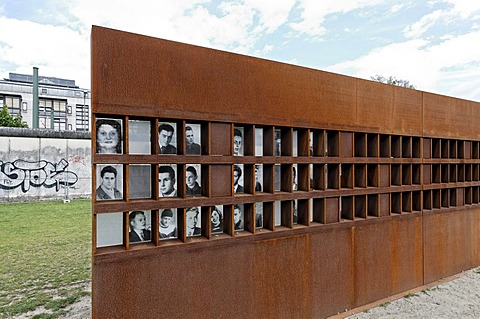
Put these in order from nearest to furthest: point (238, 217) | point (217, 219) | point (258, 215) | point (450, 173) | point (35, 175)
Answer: point (217, 219)
point (238, 217)
point (258, 215)
point (450, 173)
point (35, 175)

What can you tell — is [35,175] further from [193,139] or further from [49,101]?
[49,101]

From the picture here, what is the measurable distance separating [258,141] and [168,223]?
0.95 metres

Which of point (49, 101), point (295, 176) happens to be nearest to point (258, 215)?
point (295, 176)

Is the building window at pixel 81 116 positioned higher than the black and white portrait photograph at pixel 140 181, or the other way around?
the building window at pixel 81 116

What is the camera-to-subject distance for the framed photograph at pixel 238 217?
7.98 feet

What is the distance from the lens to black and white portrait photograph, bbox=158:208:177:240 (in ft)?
7.00

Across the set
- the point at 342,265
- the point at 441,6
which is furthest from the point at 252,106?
the point at 441,6

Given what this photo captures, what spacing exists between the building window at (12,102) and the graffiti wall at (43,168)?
64.3 feet

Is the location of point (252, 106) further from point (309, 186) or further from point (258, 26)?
point (258, 26)

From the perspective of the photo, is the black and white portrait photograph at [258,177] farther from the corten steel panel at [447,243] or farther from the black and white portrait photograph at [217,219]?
the corten steel panel at [447,243]

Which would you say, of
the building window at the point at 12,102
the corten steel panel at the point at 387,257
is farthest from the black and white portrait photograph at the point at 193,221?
the building window at the point at 12,102

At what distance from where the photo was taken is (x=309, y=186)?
2705mm

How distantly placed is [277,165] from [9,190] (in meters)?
10.7

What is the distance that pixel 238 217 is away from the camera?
2.45 m
